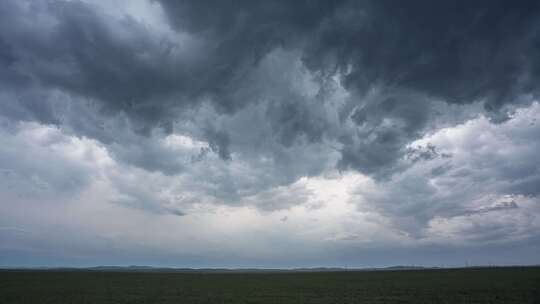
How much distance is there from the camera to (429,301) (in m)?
38.7

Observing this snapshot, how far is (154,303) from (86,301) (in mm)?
8695

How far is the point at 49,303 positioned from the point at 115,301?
675cm

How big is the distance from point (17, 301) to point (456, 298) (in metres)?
50.0

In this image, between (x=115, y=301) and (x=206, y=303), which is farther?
(x=115, y=301)

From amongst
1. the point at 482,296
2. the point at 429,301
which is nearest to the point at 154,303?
the point at 429,301

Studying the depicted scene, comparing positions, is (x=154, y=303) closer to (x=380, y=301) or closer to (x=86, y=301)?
(x=86, y=301)

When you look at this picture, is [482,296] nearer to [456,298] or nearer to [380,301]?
[456,298]

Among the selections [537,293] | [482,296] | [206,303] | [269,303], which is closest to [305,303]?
[269,303]

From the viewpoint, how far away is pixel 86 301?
42.2m

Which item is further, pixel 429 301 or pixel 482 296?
pixel 482 296

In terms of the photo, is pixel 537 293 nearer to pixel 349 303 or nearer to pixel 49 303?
pixel 349 303

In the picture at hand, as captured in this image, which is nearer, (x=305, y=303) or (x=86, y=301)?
(x=305, y=303)

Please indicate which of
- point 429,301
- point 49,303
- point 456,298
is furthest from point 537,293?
point 49,303

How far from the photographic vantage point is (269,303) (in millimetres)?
39969
